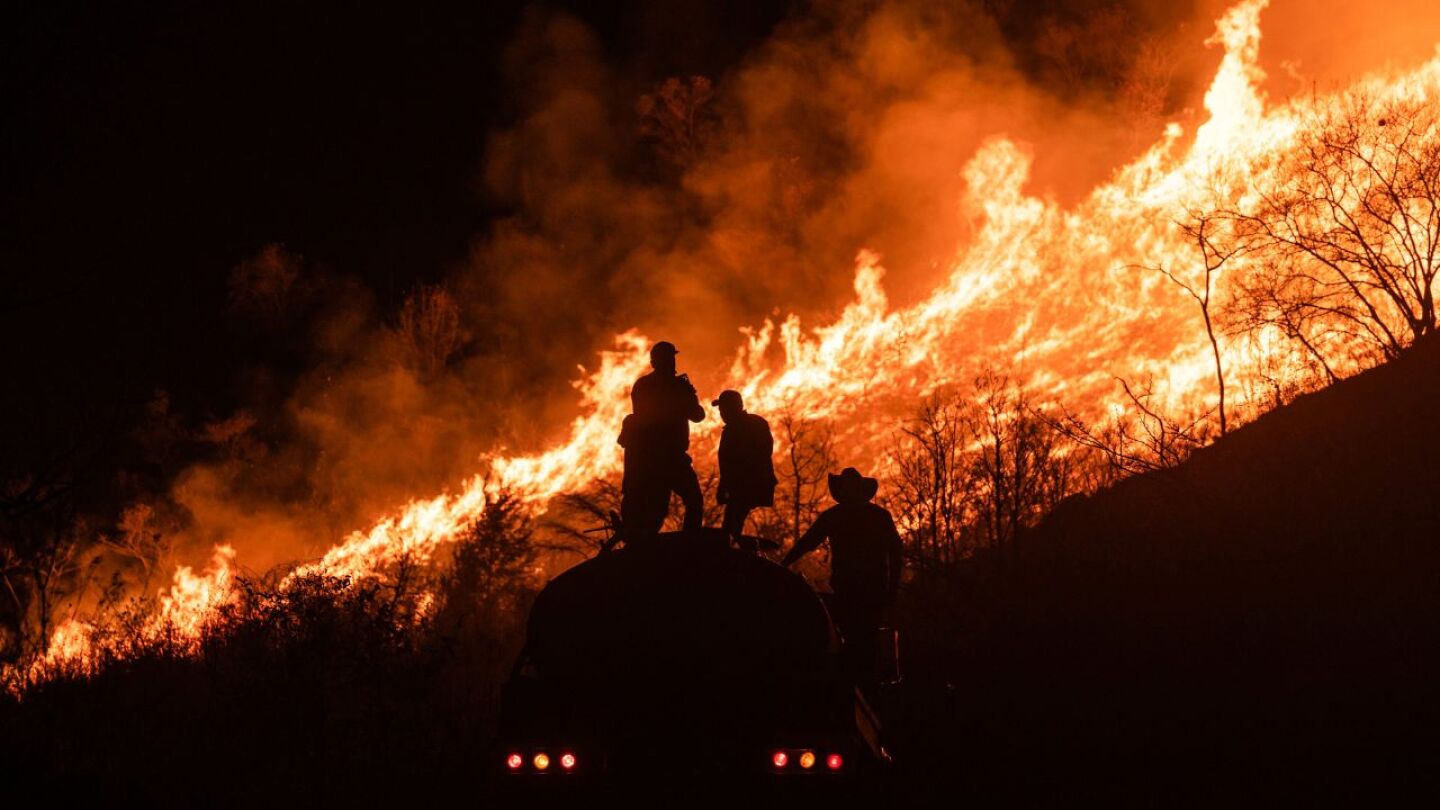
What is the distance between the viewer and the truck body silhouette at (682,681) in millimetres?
6250

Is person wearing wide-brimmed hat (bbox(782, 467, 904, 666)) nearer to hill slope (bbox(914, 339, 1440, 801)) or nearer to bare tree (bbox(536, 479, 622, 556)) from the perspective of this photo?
hill slope (bbox(914, 339, 1440, 801))

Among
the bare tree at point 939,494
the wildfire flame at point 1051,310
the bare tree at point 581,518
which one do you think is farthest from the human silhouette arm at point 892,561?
the bare tree at point 581,518

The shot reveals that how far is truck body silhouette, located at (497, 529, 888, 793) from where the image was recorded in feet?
20.5

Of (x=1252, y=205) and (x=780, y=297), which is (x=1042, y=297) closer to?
(x=1252, y=205)

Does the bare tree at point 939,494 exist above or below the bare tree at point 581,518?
below

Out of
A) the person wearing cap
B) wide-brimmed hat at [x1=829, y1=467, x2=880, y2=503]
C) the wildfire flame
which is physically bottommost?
wide-brimmed hat at [x1=829, y1=467, x2=880, y2=503]

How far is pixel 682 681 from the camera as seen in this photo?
642 centimetres

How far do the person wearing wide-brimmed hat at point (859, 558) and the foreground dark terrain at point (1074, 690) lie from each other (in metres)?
1.21

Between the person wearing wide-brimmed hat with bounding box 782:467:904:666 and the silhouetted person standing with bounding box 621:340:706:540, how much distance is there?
4.84 ft

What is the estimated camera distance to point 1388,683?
9.67 metres

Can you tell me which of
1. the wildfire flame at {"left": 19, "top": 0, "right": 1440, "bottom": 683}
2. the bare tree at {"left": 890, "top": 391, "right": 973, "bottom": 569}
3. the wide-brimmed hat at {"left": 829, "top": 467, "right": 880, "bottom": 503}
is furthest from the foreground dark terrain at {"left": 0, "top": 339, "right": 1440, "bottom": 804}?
the wildfire flame at {"left": 19, "top": 0, "right": 1440, "bottom": 683}

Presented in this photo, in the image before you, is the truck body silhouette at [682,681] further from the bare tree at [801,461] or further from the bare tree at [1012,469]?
the bare tree at [801,461]

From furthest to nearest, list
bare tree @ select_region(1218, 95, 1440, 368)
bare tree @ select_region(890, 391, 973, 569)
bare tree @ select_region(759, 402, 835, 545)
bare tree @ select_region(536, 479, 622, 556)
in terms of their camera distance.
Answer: bare tree @ select_region(759, 402, 835, 545) → bare tree @ select_region(536, 479, 622, 556) → bare tree @ select_region(890, 391, 973, 569) → bare tree @ select_region(1218, 95, 1440, 368)

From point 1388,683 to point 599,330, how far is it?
197 feet
